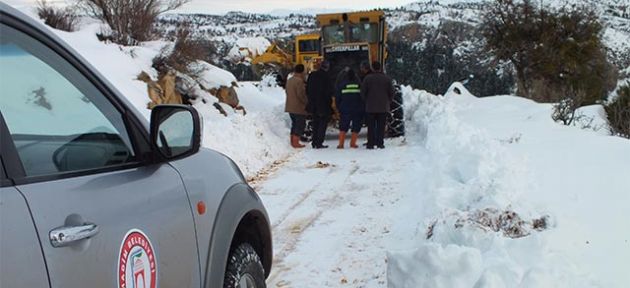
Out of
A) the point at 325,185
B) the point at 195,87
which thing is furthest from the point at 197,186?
the point at 195,87

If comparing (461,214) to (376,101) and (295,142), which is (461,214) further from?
(295,142)

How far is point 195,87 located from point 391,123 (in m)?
4.22

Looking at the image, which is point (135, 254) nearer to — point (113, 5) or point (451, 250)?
point (451, 250)

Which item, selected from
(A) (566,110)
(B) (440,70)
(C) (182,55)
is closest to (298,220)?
(C) (182,55)

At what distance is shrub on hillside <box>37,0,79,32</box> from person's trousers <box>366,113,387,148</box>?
7.00 meters

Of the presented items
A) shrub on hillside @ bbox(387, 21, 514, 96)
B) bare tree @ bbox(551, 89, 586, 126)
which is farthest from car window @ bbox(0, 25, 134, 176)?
shrub on hillside @ bbox(387, 21, 514, 96)

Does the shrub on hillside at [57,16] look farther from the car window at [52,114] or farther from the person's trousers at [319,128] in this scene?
the car window at [52,114]

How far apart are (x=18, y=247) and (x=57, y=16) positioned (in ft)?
43.8

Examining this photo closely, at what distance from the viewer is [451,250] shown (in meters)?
3.80

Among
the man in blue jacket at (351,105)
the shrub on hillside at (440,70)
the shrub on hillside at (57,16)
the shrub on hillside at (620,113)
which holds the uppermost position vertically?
the shrub on hillside at (57,16)

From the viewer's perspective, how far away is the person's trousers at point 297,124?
473 inches

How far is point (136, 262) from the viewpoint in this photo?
6.88 ft

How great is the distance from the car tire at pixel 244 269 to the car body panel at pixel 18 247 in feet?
4.20

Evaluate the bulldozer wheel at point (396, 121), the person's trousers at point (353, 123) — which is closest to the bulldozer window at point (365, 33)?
the bulldozer wheel at point (396, 121)
